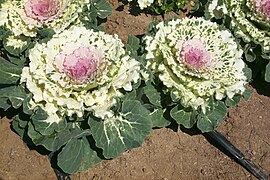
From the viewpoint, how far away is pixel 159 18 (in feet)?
15.4

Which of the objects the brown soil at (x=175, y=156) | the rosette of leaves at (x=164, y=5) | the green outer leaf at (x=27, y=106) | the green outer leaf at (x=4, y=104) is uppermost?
the rosette of leaves at (x=164, y=5)

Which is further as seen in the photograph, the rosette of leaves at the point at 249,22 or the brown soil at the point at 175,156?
the rosette of leaves at the point at 249,22

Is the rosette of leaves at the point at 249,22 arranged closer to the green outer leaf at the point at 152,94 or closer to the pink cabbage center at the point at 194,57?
the pink cabbage center at the point at 194,57

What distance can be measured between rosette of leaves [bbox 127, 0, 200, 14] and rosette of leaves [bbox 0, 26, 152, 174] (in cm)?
93

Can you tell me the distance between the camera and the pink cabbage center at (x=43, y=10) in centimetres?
389

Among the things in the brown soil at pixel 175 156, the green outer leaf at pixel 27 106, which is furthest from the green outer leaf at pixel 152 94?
the green outer leaf at pixel 27 106

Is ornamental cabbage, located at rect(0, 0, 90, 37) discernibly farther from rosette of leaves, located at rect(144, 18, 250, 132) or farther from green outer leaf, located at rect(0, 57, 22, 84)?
rosette of leaves, located at rect(144, 18, 250, 132)

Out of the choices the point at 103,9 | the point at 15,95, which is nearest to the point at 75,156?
the point at 15,95

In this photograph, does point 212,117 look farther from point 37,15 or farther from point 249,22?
point 37,15

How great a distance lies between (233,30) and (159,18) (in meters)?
0.78

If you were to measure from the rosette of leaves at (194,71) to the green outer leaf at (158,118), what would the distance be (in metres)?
0.05

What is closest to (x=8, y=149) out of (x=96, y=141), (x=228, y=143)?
(x=96, y=141)

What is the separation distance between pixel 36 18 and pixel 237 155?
1.73 meters

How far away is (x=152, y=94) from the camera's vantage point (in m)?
3.77
